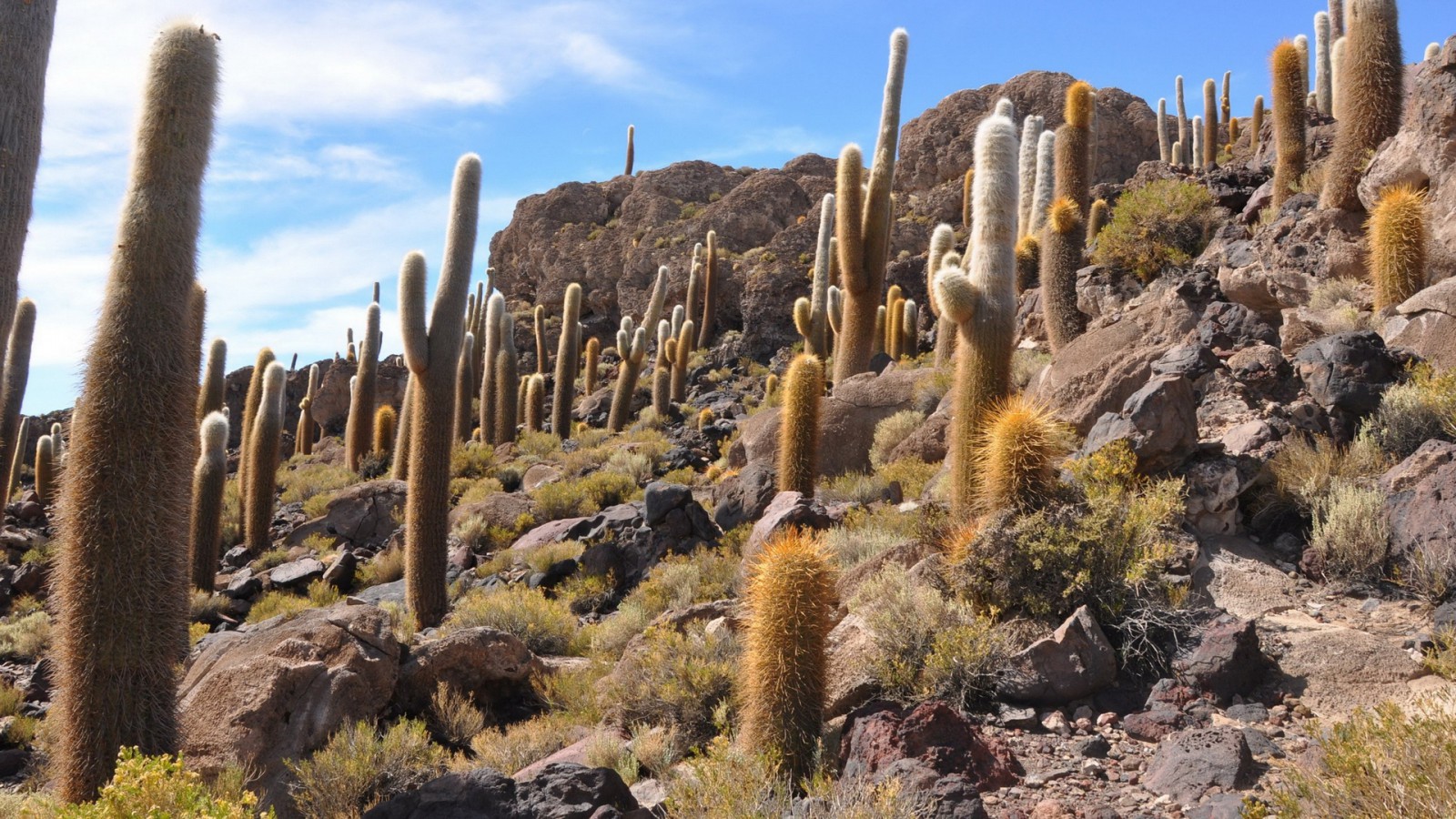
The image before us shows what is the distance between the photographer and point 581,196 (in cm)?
4616

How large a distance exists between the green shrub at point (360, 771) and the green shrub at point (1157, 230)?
38.0 ft

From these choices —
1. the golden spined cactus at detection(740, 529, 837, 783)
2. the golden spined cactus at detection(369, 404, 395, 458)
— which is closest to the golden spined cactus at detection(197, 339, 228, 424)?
the golden spined cactus at detection(369, 404, 395, 458)

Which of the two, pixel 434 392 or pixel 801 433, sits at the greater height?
pixel 434 392

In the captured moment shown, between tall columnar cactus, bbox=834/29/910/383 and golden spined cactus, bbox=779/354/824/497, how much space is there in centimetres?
550

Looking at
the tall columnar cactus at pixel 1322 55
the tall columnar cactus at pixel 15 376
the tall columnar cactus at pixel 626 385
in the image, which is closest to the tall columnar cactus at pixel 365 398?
the tall columnar cactus at pixel 626 385

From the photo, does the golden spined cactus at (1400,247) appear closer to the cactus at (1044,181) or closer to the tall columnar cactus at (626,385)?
the cactus at (1044,181)

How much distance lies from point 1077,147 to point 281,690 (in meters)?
13.4

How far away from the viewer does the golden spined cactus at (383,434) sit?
24031mm

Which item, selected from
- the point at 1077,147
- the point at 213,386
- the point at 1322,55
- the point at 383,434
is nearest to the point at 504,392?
the point at 383,434

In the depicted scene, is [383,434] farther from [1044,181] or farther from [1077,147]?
[1077,147]

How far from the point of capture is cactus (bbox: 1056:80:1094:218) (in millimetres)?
15062

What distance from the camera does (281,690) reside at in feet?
23.3

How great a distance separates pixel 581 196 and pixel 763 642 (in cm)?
4265

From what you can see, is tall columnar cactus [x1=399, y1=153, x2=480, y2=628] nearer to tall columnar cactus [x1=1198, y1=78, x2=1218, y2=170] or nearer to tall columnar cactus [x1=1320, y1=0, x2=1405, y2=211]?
tall columnar cactus [x1=1320, y1=0, x2=1405, y2=211]
